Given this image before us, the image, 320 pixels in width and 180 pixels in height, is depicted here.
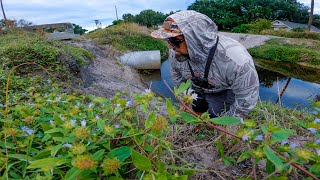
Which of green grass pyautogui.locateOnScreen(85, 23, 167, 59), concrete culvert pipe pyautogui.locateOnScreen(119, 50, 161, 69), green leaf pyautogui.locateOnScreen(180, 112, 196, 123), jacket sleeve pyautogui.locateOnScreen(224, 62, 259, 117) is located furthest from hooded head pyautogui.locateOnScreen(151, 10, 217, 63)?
green grass pyautogui.locateOnScreen(85, 23, 167, 59)

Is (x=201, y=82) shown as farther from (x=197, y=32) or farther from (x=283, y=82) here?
(x=283, y=82)

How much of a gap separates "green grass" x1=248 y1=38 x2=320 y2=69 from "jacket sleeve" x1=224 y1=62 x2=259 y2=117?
376 inches

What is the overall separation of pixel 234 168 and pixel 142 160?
0.45 metres

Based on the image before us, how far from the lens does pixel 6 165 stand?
0.62 m

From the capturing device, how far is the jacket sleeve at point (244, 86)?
6.26ft

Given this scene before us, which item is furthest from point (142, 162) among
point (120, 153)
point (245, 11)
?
point (245, 11)

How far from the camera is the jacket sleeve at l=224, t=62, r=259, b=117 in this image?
191 centimetres

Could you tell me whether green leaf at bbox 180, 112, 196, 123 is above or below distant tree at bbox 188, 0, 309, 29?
below

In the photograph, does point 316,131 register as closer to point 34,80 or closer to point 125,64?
point 34,80

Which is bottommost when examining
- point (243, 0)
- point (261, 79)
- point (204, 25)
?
point (261, 79)

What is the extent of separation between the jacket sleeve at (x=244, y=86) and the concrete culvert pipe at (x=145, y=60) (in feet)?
20.7

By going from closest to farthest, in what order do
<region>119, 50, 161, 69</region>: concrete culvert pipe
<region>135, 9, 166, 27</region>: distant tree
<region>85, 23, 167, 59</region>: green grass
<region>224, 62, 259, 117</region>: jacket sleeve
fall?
<region>224, 62, 259, 117</region>: jacket sleeve < <region>119, 50, 161, 69</region>: concrete culvert pipe < <region>85, 23, 167, 59</region>: green grass < <region>135, 9, 166, 27</region>: distant tree

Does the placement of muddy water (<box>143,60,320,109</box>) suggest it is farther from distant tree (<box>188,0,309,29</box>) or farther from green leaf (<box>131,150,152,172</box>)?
distant tree (<box>188,0,309,29</box>)

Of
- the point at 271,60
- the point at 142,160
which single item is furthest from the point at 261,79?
the point at 142,160
